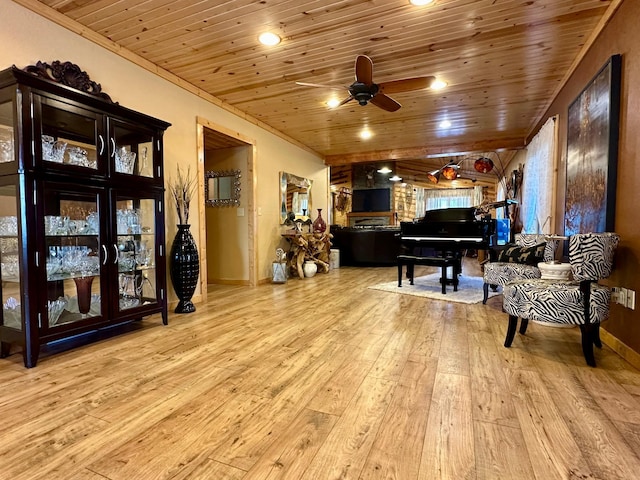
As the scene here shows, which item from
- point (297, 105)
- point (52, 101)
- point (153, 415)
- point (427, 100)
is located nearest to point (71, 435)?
point (153, 415)

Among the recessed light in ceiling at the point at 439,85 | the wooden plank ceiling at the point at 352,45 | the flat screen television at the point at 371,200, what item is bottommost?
the flat screen television at the point at 371,200

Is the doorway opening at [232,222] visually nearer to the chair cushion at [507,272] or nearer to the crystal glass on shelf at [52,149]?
the crystal glass on shelf at [52,149]

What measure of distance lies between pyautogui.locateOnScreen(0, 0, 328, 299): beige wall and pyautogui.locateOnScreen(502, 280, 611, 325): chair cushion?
3.17 m

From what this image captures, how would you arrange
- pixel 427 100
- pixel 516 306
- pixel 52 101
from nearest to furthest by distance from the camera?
pixel 52 101 < pixel 516 306 < pixel 427 100

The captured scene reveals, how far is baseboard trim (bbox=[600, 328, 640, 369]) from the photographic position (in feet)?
6.63

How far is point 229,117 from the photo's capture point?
14.3 feet

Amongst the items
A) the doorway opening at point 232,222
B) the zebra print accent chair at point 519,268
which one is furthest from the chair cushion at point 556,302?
the doorway opening at point 232,222

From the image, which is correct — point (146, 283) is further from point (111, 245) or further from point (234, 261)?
point (234, 261)

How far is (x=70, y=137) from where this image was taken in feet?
7.73

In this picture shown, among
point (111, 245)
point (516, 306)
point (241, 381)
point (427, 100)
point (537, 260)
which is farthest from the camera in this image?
A: point (427, 100)

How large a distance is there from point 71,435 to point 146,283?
1.65 meters

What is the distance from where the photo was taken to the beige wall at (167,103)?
2305mm

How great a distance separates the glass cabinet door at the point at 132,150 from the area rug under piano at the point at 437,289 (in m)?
3.16

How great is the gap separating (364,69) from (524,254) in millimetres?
2481
